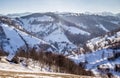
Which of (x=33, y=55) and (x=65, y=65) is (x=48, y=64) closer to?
(x=65, y=65)

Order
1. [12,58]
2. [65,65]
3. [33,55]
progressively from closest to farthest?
[12,58], [65,65], [33,55]

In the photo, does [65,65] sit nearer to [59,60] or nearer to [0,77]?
[59,60]

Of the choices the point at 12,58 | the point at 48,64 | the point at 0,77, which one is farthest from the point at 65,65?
the point at 0,77

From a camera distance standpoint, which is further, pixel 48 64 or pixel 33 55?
pixel 33 55

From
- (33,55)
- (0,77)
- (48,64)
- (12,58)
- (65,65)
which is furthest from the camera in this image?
(33,55)

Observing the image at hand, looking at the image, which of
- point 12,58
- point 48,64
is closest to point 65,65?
point 48,64

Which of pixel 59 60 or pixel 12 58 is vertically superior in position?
pixel 12 58

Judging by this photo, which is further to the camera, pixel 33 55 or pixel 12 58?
pixel 33 55

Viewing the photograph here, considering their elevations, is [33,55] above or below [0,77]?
below

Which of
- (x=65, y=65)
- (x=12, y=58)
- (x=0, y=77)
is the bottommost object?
(x=65, y=65)
